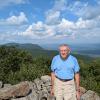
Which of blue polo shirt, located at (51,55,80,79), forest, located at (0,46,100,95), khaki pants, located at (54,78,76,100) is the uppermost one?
blue polo shirt, located at (51,55,80,79)

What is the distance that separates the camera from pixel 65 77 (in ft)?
40.6

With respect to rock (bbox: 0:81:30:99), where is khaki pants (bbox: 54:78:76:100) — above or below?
above

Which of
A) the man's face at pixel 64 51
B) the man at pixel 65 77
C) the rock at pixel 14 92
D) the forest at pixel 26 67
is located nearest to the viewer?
the man's face at pixel 64 51

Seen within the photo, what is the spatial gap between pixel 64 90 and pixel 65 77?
51 centimetres

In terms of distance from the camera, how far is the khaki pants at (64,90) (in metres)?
12.5

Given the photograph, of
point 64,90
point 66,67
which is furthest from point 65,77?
point 64,90

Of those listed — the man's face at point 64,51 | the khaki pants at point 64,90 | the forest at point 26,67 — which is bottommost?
the forest at point 26,67

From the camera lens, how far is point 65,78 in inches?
487

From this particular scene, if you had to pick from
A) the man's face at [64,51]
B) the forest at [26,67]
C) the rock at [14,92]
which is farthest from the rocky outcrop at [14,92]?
the forest at [26,67]

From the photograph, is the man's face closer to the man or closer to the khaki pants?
the man

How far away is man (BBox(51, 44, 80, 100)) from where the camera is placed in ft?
40.6

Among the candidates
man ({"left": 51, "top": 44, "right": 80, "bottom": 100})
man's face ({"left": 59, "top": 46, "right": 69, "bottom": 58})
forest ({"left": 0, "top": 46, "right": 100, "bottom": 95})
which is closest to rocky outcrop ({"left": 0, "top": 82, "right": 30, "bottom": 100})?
man ({"left": 51, "top": 44, "right": 80, "bottom": 100})

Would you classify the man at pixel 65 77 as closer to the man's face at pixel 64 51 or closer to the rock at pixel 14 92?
the man's face at pixel 64 51

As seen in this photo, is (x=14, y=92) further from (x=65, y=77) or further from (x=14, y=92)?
(x=65, y=77)
